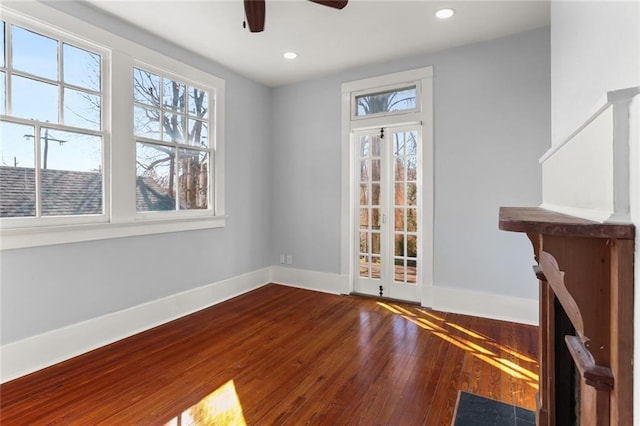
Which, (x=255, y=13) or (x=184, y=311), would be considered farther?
(x=184, y=311)

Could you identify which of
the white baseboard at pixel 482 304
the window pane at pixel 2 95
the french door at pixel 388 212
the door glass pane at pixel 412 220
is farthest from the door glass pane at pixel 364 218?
the window pane at pixel 2 95

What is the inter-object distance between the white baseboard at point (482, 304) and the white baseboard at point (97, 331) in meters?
2.53

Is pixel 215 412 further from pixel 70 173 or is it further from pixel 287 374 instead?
pixel 70 173

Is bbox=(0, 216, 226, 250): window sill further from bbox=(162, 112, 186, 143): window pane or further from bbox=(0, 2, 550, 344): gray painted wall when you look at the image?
bbox=(162, 112, 186, 143): window pane

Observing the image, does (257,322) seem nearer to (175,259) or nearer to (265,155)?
(175,259)

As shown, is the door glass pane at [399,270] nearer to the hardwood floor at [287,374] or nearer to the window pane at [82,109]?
the hardwood floor at [287,374]

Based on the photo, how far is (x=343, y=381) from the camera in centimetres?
218

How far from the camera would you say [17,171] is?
229 cm

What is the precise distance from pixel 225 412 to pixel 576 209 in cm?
200

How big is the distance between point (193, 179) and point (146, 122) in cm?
77

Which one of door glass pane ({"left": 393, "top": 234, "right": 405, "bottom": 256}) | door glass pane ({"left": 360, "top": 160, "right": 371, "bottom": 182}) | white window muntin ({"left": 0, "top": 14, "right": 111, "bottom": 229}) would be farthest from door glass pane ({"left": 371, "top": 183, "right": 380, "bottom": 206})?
white window muntin ({"left": 0, "top": 14, "right": 111, "bottom": 229})

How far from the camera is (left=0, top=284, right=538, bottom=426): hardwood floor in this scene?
6.12ft

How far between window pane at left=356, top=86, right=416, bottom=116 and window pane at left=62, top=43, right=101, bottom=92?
278 centimetres

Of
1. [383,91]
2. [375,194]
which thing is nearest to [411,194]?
[375,194]
